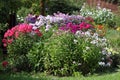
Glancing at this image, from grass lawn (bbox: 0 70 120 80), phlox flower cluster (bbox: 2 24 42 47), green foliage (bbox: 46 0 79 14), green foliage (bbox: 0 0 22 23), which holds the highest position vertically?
green foliage (bbox: 0 0 22 23)

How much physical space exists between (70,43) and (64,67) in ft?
2.13

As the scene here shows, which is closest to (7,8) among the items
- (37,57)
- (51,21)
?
(51,21)

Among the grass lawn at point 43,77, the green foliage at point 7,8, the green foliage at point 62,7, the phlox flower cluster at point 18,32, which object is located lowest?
the grass lawn at point 43,77

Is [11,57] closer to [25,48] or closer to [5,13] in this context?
[25,48]

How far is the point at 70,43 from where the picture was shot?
1045 centimetres

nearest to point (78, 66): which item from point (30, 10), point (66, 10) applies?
point (30, 10)

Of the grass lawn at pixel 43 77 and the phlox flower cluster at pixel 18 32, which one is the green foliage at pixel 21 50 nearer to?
the phlox flower cluster at pixel 18 32

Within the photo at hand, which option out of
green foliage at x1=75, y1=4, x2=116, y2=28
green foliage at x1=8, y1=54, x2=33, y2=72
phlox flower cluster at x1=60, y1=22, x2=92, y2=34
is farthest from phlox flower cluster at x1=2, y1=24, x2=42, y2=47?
green foliage at x1=75, y1=4, x2=116, y2=28

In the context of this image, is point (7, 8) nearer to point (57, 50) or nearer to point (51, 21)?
point (51, 21)

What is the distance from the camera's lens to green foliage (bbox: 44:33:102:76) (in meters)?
10.3

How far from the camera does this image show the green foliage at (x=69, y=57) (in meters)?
10.3

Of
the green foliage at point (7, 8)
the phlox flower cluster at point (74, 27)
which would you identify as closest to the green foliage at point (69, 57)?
the phlox flower cluster at point (74, 27)

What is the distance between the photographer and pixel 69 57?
1029 cm

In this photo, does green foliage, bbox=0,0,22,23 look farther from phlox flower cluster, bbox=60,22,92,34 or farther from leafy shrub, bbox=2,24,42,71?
phlox flower cluster, bbox=60,22,92,34
